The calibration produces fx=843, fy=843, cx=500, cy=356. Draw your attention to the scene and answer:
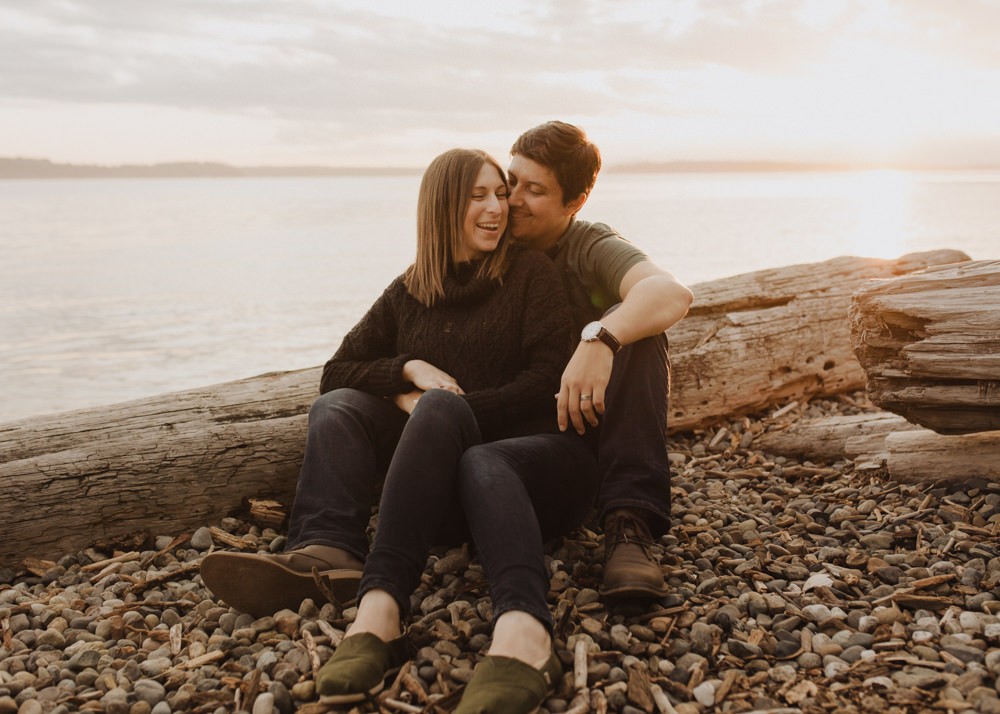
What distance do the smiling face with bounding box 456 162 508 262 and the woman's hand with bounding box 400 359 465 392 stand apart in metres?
0.52

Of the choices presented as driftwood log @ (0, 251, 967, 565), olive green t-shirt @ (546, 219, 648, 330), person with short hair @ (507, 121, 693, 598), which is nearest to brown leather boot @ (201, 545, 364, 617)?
person with short hair @ (507, 121, 693, 598)

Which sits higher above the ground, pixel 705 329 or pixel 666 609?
pixel 705 329

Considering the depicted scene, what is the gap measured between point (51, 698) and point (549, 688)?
66.2 inches

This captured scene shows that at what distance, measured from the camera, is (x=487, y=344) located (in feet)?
12.4

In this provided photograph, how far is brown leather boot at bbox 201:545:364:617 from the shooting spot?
311cm

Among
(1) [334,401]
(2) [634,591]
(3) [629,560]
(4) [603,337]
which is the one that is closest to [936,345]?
(4) [603,337]

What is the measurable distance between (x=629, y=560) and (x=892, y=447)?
2014mm

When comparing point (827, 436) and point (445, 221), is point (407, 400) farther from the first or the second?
point (827, 436)

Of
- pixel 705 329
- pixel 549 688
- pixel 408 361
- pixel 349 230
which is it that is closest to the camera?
pixel 549 688

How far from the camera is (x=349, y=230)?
38719 millimetres

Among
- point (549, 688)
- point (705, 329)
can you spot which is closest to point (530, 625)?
point (549, 688)

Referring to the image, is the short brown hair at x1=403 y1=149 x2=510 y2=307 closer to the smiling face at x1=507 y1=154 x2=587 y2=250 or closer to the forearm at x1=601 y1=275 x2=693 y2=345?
the smiling face at x1=507 y1=154 x2=587 y2=250

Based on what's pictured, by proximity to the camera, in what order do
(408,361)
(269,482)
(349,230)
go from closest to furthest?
(408,361) → (269,482) → (349,230)

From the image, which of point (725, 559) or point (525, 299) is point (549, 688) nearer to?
point (725, 559)
